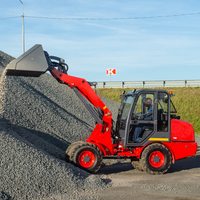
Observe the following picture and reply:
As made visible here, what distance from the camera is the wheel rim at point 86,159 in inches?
321

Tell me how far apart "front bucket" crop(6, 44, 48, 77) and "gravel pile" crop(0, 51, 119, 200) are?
1.89 metres

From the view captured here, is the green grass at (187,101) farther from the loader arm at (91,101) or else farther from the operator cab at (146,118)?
the loader arm at (91,101)

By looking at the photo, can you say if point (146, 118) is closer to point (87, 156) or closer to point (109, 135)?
point (109, 135)

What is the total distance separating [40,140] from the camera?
1048 centimetres

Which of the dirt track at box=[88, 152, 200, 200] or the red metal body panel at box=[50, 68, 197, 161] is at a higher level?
the red metal body panel at box=[50, 68, 197, 161]

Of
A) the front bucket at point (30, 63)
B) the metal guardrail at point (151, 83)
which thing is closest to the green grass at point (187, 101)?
the metal guardrail at point (151, 83)

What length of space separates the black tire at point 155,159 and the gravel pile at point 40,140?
69.4 inches

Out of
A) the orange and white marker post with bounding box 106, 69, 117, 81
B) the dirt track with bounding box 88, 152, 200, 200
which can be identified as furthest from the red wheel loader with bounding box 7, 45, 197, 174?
the orange and white marker post with bounding box 106, 69, 117, 81

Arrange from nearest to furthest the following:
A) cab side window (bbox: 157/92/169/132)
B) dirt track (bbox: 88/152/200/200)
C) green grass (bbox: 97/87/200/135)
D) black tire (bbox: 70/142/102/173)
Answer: dirt track (bbox: 88/152/200/200)
black tire (bbox: 70/142/102/173)
cab side window (bbox: 157/92/169/132)
green grass (bbox: 97/87/200/135)

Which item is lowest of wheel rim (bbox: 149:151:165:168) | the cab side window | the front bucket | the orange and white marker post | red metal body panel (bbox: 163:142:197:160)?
wheel rim (bbox: 149:151:165:168)

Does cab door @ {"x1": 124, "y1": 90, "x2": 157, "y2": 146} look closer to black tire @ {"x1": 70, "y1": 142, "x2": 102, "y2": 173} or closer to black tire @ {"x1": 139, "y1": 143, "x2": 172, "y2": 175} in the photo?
black tire @ {"x1": 139, "y1": 143, "x2": 172, "y2": 175}

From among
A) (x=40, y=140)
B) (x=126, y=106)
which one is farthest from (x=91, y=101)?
(x=40, y=140)

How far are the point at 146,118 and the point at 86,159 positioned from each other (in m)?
2.32

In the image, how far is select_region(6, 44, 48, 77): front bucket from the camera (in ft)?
25.2
